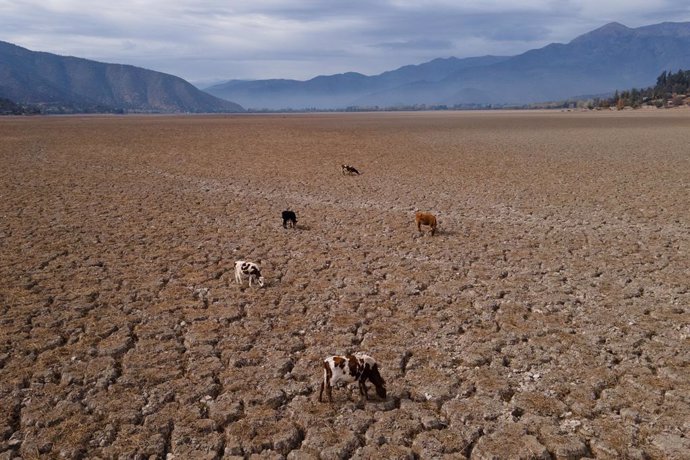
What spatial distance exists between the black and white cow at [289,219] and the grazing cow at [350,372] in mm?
7703

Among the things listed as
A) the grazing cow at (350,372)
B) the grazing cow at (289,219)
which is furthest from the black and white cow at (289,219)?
the grazing cow at (350,372)

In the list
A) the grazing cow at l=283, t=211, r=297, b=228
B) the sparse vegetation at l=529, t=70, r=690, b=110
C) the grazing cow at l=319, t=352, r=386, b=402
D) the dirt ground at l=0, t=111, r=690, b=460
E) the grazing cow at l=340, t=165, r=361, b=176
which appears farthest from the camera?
the sparse vegetation at l=529, t=70, r=690, b=110

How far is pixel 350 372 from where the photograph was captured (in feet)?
17.7

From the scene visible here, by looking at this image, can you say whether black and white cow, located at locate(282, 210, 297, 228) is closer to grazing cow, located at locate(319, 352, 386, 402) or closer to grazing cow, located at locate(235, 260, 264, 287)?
grazing cow, located at locate(235, 260, 264, 287)

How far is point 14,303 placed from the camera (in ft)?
26.4

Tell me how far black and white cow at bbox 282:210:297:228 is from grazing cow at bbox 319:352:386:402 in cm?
770

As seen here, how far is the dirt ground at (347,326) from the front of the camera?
5.06m

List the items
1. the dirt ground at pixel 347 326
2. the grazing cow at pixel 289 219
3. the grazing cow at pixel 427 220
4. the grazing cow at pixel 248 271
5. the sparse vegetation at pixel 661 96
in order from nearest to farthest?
the dirt ground at pixel 347 326, the grazing cow at pixel 248 271, the grazing cow at pixel 427 220, the grazing cow at pixel 289 219, the sparse vegetation at pixel 661 96

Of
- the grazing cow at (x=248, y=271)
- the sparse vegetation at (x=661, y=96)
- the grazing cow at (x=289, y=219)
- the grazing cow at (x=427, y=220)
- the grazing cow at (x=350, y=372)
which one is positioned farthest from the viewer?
the sparse vegetation at (x=661, y=96)

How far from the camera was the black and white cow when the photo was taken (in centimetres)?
1285

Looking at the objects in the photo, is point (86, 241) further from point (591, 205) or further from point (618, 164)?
point (618, 164)

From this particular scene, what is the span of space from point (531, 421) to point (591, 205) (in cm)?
1188

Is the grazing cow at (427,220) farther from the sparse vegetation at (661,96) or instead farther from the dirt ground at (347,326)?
the sparse vegetation at (661,96)

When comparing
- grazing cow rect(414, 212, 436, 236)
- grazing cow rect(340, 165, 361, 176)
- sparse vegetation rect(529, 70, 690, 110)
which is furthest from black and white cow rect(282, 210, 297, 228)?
sparse vegetation rect(529, 70, 690, 110)
